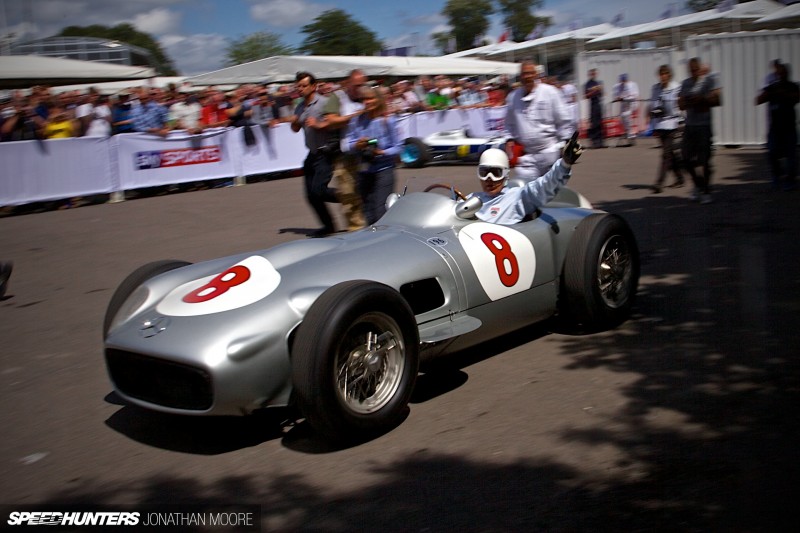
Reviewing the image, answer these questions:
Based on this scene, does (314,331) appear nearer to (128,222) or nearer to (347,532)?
(347,532)

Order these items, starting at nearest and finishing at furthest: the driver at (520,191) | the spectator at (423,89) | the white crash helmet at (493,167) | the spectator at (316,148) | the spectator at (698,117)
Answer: the driver at (520,191) → the white crash helmet at (493,167) → the spectator at (316,148) → the spectator at (698,117) → the spectator at (423,89)

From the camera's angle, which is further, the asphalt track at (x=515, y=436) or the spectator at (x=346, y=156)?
the spectator at (x=346, y=156)

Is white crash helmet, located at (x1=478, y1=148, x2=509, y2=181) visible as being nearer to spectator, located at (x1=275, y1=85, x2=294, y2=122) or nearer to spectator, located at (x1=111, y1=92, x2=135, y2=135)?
spectator, located at (x1=111, y1=92, x2=135, y2=135)

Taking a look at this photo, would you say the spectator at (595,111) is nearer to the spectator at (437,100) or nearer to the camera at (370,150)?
the spectator at (437,100)

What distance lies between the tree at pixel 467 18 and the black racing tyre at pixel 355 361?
103m

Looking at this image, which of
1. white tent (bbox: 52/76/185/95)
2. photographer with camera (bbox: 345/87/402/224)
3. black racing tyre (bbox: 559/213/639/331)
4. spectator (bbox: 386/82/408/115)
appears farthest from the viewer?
white tent (bbox: 52/76/185/95)

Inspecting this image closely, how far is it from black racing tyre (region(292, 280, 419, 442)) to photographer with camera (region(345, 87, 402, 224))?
4.24 m

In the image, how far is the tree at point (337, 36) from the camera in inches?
3044

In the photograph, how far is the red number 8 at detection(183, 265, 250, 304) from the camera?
13.7 feet

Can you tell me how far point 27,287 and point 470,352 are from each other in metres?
5.15

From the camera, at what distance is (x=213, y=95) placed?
58.1 ft

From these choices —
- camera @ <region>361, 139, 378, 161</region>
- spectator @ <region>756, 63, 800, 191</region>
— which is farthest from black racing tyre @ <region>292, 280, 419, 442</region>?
spectator @ <region>756, 63, 800, 191</region>

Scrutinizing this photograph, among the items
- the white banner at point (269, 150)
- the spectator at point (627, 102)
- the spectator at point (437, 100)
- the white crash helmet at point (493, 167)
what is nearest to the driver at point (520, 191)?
the white crash helmet at point (493, 167)

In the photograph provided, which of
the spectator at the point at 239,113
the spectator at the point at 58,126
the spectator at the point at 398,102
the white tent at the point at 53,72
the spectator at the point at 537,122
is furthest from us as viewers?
the white tent at the point at 53,72
